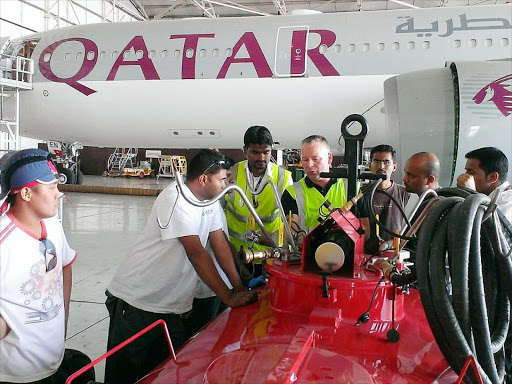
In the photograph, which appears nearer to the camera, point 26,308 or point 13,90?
point 26,308

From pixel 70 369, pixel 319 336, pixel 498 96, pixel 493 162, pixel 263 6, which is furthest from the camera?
pixel 263 6

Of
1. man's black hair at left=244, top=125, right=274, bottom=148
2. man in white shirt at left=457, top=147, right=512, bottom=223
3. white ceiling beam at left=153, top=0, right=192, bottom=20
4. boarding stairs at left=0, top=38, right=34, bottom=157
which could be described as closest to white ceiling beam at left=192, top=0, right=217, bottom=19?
white ceiling beam at left=153, top=0, right=192, bottom=20

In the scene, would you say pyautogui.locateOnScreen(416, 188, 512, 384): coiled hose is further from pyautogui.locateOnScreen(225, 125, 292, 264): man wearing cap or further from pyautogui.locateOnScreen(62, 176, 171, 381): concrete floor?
pyautogui.locateOnScreen(62, 176, 171, 381): concrete floor

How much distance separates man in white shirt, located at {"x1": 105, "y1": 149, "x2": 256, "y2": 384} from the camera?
92.6 inches

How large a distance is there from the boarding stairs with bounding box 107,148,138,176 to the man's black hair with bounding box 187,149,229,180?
79.7ft

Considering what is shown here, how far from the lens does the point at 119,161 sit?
26328mm

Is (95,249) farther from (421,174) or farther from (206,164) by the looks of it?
(421,174)

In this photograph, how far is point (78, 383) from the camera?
2262mm

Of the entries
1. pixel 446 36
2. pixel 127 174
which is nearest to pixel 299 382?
pixel 446 36

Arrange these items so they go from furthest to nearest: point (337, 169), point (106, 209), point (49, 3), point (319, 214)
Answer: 1. point (49, 3)
2. point (106, 209)
3. point (319, 214)
4. point (337, 169)

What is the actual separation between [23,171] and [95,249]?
5.34 metres

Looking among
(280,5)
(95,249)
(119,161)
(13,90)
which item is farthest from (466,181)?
(119,161)

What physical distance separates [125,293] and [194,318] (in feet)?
1.87

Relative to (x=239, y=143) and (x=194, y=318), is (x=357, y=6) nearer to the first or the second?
(x=239, y=143)
